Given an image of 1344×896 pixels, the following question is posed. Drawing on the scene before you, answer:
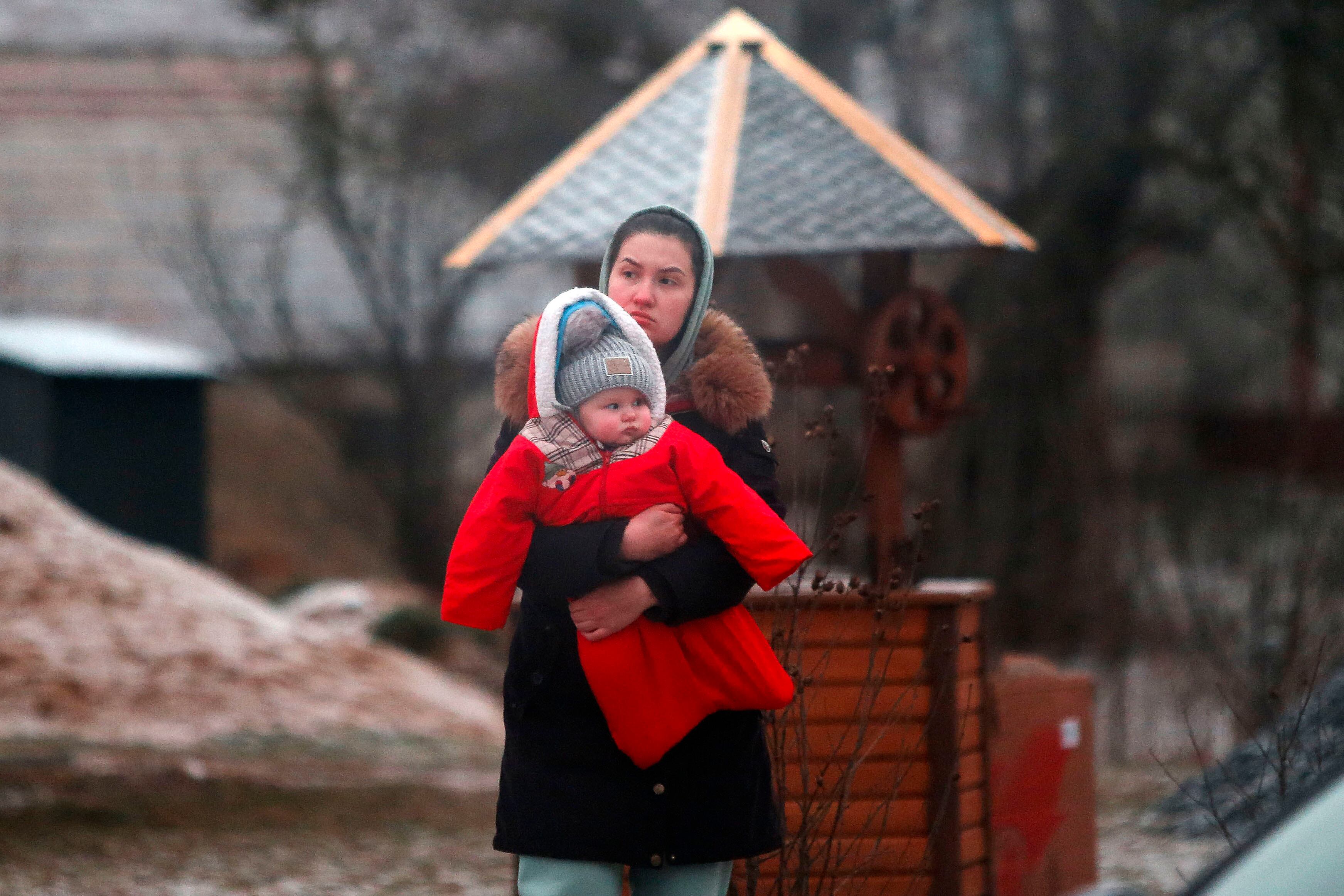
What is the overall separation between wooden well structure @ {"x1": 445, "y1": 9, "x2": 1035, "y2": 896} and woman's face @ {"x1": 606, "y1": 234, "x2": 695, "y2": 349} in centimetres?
159

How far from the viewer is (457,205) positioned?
1541 cm

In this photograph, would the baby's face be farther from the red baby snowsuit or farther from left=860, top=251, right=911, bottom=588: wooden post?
left=860, top=251, right=911, bottom=588: wooden post

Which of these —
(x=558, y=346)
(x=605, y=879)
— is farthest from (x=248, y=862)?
(x=558, y=346)

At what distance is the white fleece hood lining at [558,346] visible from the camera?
2.64 metres

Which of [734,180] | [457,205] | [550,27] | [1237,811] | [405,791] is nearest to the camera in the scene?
[1237,811]

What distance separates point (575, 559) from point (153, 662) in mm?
6188

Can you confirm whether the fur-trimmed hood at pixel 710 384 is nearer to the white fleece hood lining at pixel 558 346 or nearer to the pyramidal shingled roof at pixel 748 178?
the white fleece hood lining at pixel 558 346

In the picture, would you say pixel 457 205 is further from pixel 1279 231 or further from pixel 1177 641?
pixel 1177 641

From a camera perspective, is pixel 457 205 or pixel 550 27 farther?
pixel 457 205

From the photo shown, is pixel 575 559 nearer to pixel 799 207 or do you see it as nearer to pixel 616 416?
pixel 616 416

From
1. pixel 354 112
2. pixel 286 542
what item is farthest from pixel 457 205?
pixel 286 542

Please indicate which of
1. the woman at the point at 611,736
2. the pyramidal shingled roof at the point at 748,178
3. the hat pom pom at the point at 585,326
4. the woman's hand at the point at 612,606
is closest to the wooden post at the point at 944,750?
the pyramidal shingled roof at the point at 748,178

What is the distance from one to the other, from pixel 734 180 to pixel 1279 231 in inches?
319

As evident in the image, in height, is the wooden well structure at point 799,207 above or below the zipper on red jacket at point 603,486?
above
